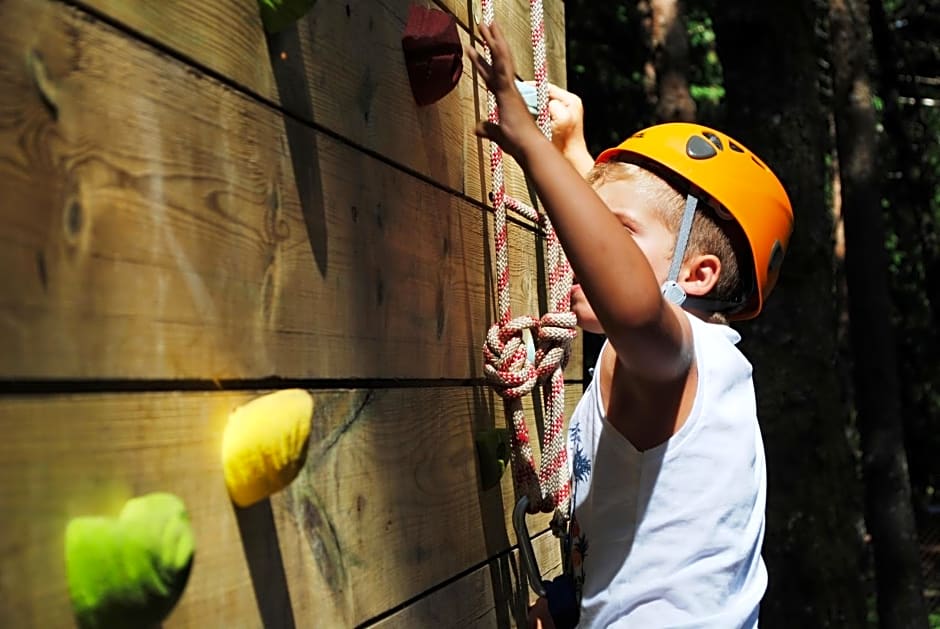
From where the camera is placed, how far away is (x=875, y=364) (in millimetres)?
6363

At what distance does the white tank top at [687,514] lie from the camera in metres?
1.72

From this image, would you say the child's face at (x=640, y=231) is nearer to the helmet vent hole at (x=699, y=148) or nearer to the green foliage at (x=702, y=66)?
the helmet vent hole at (x=699, y=148)

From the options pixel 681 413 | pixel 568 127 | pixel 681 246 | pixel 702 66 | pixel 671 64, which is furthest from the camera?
pixel 702 66

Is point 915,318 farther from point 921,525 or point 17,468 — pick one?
point 17,468

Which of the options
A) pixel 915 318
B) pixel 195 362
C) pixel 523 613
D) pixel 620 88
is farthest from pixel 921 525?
pixel 195 362

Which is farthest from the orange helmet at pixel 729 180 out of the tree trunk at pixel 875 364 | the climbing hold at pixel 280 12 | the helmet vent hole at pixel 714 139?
the tree trunk at pixel 875 364

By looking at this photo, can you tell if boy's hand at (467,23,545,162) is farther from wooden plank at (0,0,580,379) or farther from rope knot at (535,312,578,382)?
rope knot at (535,312,578,382)

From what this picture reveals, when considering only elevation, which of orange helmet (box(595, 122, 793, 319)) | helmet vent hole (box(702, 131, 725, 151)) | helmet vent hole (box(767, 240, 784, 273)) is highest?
helmet vent hole (box(702, 131, 725, 151))

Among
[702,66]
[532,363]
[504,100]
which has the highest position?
[702,66]

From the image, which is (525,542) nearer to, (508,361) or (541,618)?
(541,618)

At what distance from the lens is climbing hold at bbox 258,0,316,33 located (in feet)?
4.00

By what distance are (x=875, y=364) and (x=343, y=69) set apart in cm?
560

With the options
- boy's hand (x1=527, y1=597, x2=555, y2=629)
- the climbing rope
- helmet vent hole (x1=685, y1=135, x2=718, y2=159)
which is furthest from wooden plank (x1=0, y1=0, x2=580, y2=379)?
boy's hand (x1=527, y1=597, x2=555, y2=629)

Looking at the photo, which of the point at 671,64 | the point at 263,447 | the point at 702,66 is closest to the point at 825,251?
the point at 671,64
